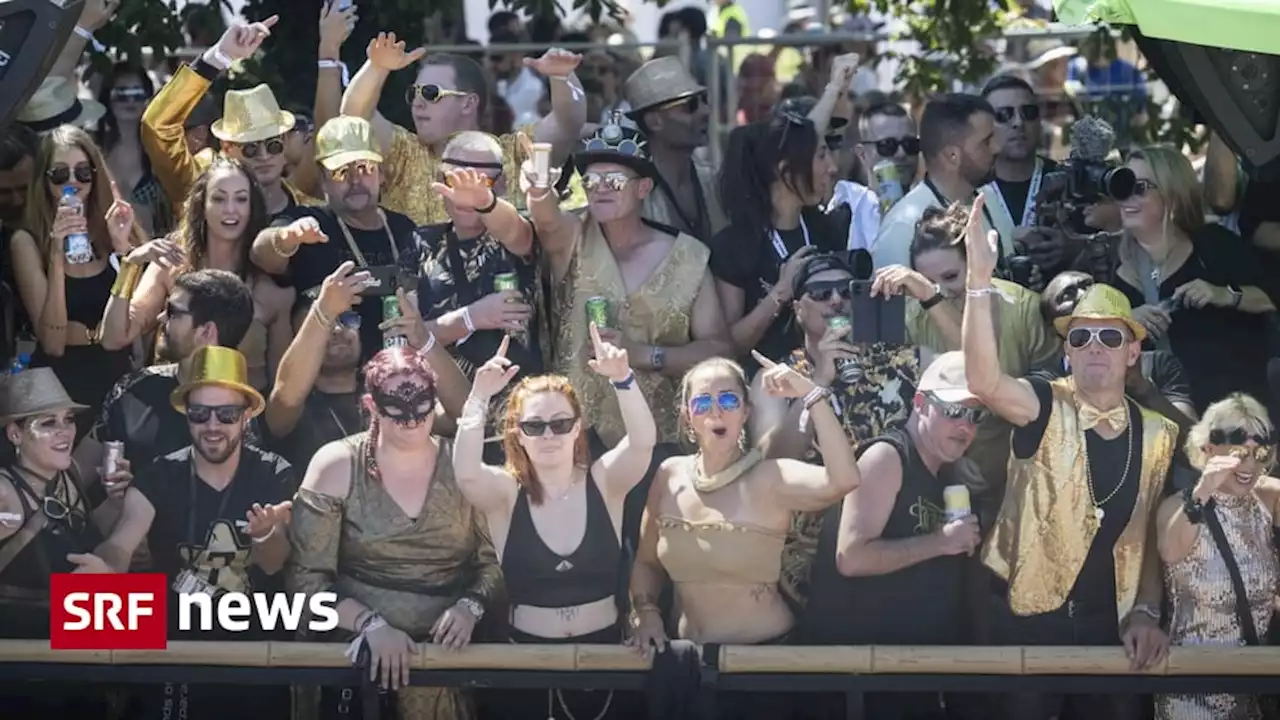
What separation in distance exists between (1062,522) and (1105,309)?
602 mm

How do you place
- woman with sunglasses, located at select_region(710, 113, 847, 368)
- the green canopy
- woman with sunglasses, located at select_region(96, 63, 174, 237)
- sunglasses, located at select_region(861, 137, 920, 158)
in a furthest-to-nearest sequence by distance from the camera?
sunglasses, located at select_region(861, 137, 920, 158)
woman with sunglasses, located at select_region(96, 63, 174, 237)
woman with sunglasses, located at select_region(710, 113, 847, 368)
the green canopy

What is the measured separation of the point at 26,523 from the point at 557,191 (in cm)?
217

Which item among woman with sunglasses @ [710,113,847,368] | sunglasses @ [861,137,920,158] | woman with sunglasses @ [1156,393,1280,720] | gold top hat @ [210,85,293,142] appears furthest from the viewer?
Answer: sunglasses @ [861,137,920,158]

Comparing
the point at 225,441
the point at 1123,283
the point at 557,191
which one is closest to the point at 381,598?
the point at 225,441

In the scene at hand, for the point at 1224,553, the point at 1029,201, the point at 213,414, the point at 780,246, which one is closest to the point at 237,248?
→ the point at 213,414

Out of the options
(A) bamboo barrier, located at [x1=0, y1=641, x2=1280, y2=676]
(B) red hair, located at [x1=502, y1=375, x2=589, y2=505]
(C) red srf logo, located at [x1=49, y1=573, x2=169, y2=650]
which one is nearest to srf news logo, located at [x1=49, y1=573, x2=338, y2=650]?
(C) red srf logo, located at [x1=49, y1=573, x2=169, y2=650]

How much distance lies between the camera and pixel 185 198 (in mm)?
7555

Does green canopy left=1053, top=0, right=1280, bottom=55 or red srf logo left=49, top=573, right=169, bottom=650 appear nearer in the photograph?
green canopy left=1053, top=0, right=1280, bottom=55

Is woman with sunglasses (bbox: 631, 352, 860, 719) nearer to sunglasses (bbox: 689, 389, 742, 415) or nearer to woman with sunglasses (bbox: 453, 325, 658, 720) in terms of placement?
sunglasses (bbox: 689, 389, 742, 415)

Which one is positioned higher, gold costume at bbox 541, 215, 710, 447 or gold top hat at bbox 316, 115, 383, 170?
gold top hat at bbox 316, 115, 383, 170

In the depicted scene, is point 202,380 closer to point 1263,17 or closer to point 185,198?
point 185,198

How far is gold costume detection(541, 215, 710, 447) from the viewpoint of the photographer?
6.87 m

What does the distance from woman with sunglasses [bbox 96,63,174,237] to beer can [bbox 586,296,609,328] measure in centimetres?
183

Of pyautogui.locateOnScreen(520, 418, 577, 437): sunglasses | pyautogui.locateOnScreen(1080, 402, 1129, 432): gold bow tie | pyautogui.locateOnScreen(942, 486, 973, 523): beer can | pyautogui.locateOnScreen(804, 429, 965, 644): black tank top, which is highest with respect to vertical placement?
pyautogui.locateOnScreen(1080, 402, 1129, 432): gold bow tie
